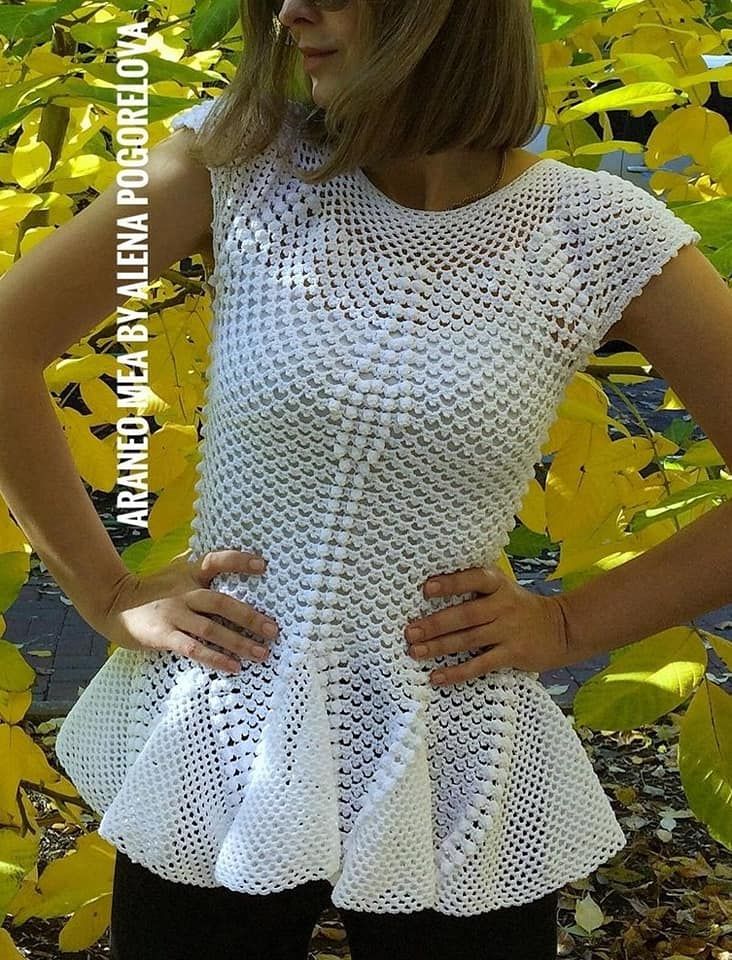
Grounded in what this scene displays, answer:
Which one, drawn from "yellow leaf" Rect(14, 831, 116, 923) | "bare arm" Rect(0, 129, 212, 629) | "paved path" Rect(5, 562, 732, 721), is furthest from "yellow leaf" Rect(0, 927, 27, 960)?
"paved path" Rect(5, 562, 732, 721)

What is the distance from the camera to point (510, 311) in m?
0.96

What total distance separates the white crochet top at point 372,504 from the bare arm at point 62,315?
4cm

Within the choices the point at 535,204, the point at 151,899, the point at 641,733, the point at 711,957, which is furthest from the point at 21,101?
the point at 641,733

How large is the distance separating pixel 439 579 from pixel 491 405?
15 cm

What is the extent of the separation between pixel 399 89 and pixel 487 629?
44 cm

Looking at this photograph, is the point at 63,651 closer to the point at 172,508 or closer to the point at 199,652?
the point at 172,508

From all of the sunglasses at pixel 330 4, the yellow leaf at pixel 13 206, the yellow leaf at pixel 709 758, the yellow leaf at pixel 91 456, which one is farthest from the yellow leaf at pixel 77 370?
the yellow leaf at pixel 709 758

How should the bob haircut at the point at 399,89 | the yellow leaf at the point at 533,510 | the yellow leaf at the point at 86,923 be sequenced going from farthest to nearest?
the yellow leaf at the point at 86,923 → the yellow leaf at the point at 533,510 → the bob haircut at the point at 399,89

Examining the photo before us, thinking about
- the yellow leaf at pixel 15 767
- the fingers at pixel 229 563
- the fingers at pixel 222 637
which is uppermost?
the fingers at pixel 229 563

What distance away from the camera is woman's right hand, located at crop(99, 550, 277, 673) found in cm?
99

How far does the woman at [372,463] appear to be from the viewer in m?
0.95

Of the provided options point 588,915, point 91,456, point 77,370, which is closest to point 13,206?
point 77,370

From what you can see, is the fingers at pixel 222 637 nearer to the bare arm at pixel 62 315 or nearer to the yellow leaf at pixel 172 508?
the bare arm at pixel 62 315

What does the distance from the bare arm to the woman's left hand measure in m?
0.34
